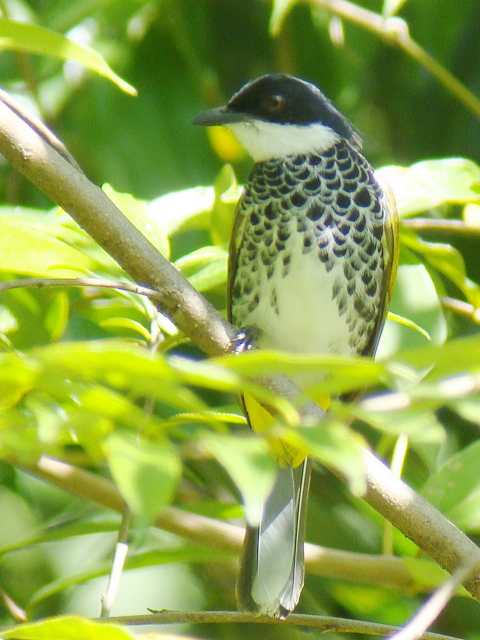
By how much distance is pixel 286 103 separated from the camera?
3.11m

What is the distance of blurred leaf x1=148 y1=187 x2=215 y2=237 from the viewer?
8.05 ft

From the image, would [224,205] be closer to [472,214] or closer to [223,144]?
[472,214]

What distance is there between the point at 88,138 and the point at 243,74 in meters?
0.73

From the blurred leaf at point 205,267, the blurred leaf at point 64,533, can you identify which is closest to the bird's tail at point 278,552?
the blurred leaf at point 64,533

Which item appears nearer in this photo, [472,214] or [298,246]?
[472,214]

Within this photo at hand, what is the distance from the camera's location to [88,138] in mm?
3500

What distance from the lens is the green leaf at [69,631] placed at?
4.01ft

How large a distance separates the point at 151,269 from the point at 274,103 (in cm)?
142

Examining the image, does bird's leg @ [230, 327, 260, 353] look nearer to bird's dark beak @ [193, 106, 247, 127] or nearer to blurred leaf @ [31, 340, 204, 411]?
bird's dark beak @ [193, 106, 247, 127]

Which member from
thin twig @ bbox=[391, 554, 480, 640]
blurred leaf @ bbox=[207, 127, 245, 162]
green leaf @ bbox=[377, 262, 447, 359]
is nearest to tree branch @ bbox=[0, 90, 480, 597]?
thin twig @ bbox=[391, 554, 480, 640]

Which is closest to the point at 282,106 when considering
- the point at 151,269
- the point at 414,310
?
the point at 414,310

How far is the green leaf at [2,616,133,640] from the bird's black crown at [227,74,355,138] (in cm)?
194

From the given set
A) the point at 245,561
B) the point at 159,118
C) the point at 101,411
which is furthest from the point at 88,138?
the point at 101,411

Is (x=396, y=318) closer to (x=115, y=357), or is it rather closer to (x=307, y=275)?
(x=307, y=275)
